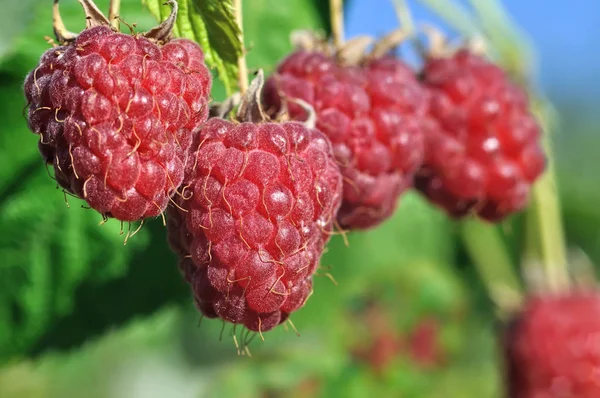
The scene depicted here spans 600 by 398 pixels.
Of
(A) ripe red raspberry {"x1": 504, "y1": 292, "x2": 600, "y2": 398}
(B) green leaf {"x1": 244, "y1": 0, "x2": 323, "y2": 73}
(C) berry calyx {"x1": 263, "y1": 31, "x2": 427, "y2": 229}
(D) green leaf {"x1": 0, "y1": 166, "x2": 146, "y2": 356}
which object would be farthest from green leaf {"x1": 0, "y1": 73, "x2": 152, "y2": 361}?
(A) ripe red raspberry {"x1": 504, "y1": 292, "x2": 600, "y2": 398}

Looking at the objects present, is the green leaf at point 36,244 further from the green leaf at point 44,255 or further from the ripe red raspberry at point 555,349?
the ripe red raspberry at point 555,349

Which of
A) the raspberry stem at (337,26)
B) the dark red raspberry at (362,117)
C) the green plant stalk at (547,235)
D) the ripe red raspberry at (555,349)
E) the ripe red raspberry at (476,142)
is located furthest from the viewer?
the green plant stalk at (547,235)

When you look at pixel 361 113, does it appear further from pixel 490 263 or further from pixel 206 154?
pixel 490 263

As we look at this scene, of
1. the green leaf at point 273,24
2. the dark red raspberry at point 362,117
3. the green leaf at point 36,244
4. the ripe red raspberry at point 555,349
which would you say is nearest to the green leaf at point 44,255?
the green leaf at point 36,244

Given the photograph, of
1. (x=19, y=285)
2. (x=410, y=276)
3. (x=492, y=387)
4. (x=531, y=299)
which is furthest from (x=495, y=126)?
(x=492, y=387)

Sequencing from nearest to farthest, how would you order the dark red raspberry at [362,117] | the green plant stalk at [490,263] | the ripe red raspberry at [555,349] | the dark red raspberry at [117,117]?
the dark red raspberry at [117,117] < the dark red raspberry at [362,117] < the ripe red raspberry at [555,349] < the green plant stalk at [490,263]

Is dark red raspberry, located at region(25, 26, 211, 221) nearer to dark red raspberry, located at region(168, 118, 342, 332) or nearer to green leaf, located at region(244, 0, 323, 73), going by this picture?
dark red raspberry, located at region(168, 118, 342, 332)

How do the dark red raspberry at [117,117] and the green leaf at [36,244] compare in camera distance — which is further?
the green leaf at [36,244]

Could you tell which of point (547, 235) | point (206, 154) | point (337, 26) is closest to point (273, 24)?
point (337, 26)
